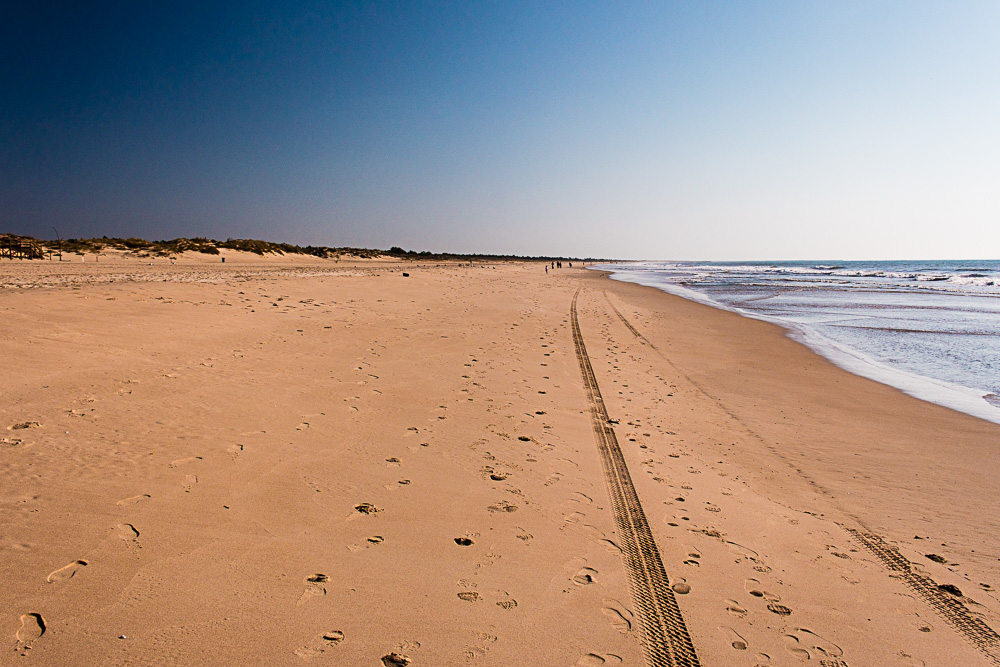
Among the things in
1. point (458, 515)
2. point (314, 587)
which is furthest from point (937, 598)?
point (314, 587)

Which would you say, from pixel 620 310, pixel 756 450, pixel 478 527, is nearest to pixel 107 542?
pixel 478 527

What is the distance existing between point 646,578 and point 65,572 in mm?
3529

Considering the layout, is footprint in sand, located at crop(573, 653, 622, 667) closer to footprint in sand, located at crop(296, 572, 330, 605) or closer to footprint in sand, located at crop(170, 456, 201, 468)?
footprint in sand, located at crop(296, 572, 330, 605)

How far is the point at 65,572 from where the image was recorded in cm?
279

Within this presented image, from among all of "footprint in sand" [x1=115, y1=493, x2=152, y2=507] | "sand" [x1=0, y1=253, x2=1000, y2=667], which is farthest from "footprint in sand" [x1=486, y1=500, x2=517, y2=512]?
"footprint in sand" [x1=115, y1=493, x2=152, y2=507]

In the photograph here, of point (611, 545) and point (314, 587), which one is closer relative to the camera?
point (314, 587)

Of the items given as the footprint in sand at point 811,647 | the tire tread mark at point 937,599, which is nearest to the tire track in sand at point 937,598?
the tire tread mark at point 937,599

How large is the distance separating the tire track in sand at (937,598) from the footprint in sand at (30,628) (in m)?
5.09

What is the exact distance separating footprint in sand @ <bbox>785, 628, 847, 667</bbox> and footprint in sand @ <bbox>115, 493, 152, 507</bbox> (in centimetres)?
445

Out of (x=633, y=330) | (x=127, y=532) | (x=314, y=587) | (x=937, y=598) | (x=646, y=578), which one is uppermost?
(x=633, y=330)

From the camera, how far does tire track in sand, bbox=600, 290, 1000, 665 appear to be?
2.91 metres

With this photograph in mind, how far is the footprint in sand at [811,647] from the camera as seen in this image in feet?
8.87

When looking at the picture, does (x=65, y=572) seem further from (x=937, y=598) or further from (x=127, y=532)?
(x=937, y=598)

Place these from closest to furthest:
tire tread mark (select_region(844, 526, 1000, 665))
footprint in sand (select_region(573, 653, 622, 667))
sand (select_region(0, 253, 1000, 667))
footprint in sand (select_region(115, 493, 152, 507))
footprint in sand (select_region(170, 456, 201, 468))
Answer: footprint in sand (select_region(573, 653, 622, 667))
sand (select_region(0, 253, 1000, 667))
tire tread mark (select_region(844, 526, 1000, 665))
footprint in sand (select_region(115, 493, 152, 507))
footprint in sand (select_region(170, 456, 201, 468))
